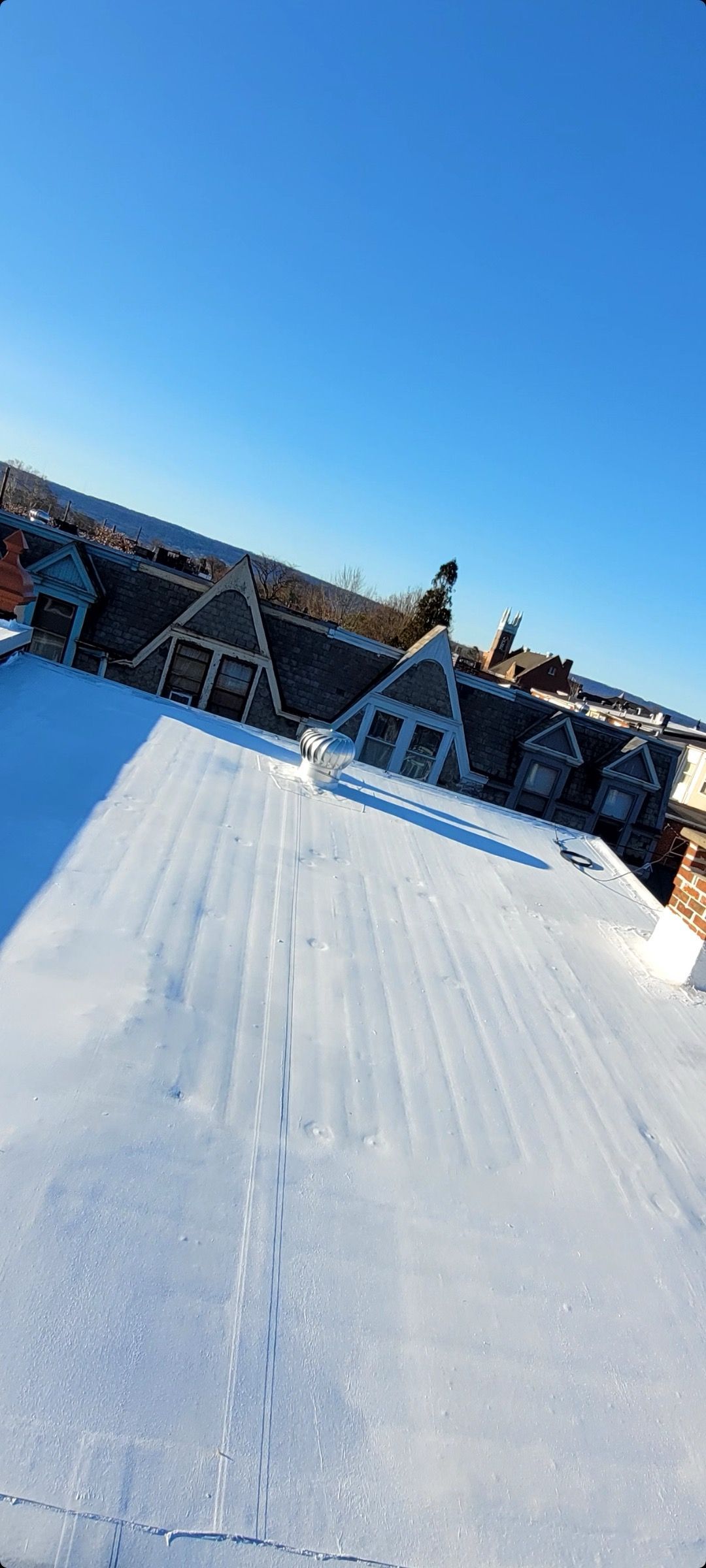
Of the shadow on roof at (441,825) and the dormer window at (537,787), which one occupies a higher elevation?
the shadow on roof at (441,825)

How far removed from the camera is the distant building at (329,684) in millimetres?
19062

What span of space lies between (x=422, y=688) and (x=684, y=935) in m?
14.8

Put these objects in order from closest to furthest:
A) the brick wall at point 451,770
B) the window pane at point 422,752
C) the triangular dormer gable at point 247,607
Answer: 1. the triangular dormer gable at point 247,607
2. the window pane at point 422,752
3. the brick wall at point 451,770

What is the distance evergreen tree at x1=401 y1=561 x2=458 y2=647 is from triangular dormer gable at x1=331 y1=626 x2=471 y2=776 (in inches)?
1339

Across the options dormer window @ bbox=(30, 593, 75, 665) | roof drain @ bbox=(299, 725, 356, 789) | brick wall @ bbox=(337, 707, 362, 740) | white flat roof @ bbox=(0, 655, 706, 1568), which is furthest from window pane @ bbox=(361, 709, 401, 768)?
white flat roof @ bbox=(0, 655, 706, 1568)

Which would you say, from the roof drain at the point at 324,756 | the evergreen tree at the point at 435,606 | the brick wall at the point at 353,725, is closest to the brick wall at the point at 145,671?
the brick wall at the point at 353,725

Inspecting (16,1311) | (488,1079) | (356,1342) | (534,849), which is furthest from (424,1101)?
(534,849)

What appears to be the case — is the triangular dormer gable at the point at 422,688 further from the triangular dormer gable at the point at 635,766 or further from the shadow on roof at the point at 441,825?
the shadow on roof at the point at 441,825

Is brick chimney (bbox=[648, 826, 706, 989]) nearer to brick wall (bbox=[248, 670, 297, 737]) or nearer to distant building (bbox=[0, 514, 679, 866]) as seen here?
distant building (bbox=[0, 514, 679, 866])

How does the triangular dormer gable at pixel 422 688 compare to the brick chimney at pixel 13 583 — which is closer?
the brick chimney at pixel 13 583

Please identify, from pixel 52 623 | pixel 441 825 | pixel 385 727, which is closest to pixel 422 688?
pixel 385 727

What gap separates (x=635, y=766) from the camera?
21.6 m

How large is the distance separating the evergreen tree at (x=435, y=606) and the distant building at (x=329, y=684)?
109 ft

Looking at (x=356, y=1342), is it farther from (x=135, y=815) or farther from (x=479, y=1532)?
(x=135, y=815)
